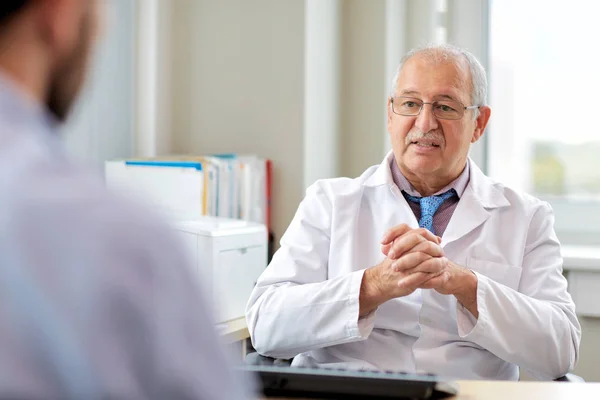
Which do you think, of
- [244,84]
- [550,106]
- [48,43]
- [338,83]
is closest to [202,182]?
[244,84]

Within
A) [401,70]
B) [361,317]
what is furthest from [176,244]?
[401,70]

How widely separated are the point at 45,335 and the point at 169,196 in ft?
7.79

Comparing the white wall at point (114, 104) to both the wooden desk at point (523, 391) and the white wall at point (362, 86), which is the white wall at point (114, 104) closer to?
the white wall at point (362, 86)

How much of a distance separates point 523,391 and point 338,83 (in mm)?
2121

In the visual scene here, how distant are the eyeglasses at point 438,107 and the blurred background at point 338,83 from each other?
3.39ft

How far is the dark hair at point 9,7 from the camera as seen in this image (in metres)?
0.43

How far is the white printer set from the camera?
2.43 metres

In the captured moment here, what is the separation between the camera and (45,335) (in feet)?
1.20

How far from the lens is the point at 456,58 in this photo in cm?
193

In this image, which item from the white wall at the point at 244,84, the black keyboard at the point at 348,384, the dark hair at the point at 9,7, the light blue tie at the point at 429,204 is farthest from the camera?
the white wall at the point at 244,84

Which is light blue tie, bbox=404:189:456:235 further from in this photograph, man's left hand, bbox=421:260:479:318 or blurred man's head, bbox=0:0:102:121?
blurred man's head, bbox=0:0:102:121

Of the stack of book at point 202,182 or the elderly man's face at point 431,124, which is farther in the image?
the stack of book at point 202,182

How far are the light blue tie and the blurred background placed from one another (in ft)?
3.42

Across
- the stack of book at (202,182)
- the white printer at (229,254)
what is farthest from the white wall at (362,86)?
the white printer at (229,254)
